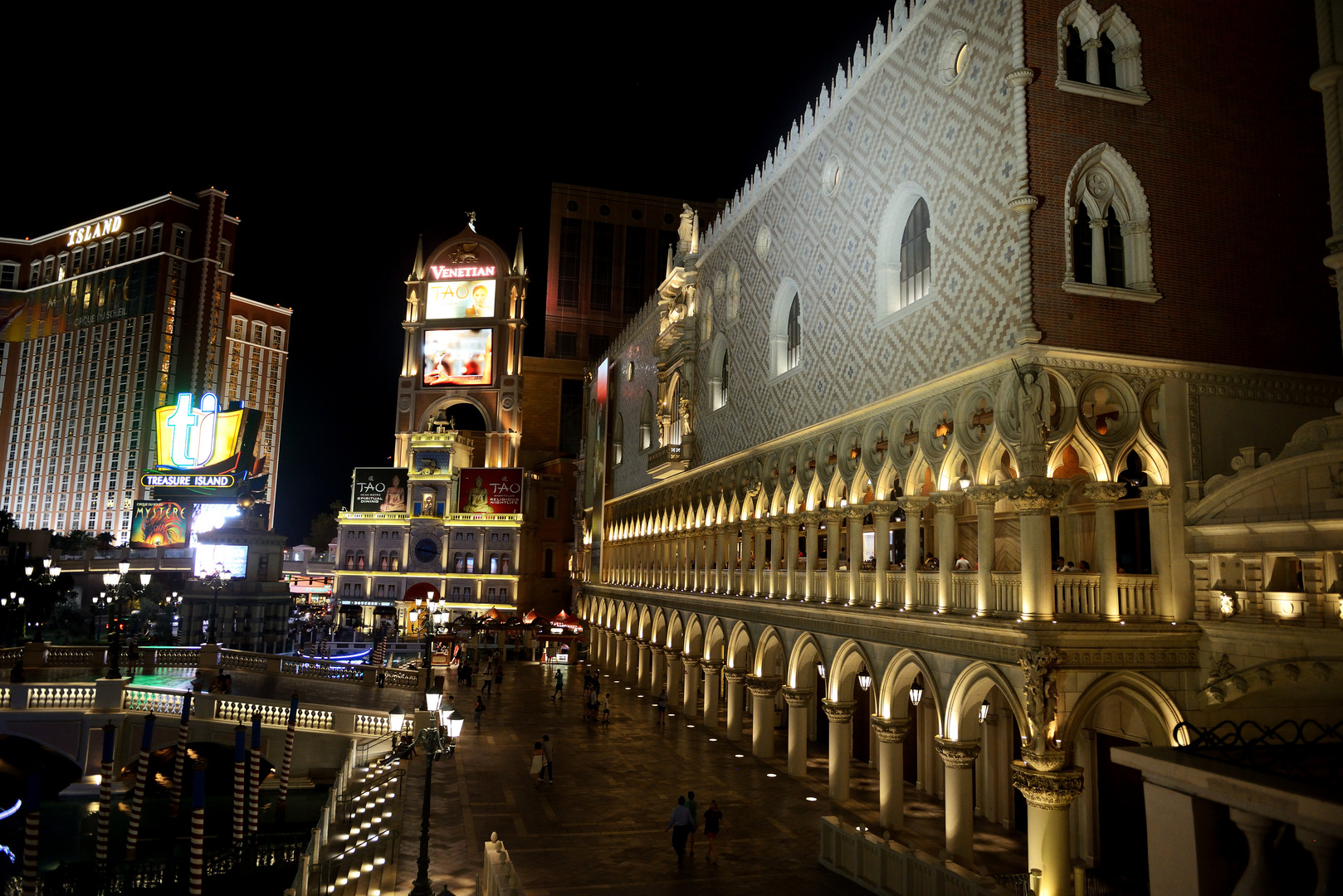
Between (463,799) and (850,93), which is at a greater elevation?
(850,93)

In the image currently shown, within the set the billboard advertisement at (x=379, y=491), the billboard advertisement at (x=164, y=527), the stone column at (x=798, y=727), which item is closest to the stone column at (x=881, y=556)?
the stone column at (x=798, y=727)

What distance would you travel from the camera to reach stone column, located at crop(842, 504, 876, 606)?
19.0m

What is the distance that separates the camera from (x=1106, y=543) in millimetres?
13867

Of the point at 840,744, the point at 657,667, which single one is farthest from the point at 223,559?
the point at 840,744

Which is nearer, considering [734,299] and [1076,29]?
[1076,29]

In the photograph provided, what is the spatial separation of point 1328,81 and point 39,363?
106 metres

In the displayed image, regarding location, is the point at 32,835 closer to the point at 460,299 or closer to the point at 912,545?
the point at 912,545

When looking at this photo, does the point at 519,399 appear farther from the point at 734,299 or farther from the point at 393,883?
the point at 393,883

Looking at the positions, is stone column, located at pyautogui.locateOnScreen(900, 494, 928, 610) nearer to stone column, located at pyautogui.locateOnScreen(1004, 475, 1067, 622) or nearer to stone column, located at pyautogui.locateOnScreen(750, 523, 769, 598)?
stone column, located at pyautogui.locateOnScreen(1004, 475, 1067, 622)

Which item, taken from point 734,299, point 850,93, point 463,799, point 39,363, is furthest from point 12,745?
point 39,363

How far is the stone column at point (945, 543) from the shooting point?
15695 mm

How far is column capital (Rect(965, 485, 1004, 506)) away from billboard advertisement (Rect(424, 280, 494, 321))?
62374 mm

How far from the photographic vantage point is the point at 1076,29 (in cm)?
1489

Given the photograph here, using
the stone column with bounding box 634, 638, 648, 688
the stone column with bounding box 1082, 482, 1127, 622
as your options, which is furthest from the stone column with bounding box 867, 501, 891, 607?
the stone column with bounding box 634, 638, 648, 688
